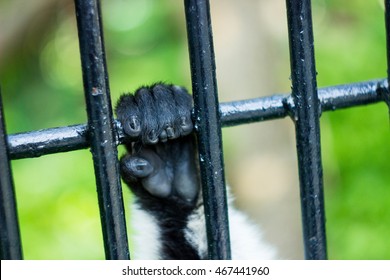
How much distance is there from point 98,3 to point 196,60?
0.59 ft

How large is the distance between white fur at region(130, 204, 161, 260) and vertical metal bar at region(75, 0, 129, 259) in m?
0.62

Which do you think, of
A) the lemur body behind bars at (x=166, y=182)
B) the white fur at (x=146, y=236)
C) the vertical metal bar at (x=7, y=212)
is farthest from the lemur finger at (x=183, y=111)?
the white fur at (x=146, y=236)

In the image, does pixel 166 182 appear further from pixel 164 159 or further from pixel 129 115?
pixel 129 115

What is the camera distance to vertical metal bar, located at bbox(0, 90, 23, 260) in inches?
34.7

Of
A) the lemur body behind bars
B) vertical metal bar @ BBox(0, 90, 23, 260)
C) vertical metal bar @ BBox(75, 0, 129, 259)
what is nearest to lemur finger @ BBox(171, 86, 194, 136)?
the lemur body behind bars

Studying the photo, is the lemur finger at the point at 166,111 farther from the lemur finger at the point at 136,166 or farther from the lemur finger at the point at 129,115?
the lemur finger at the point at 136,166

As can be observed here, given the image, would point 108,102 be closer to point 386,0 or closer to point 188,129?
point 188,129

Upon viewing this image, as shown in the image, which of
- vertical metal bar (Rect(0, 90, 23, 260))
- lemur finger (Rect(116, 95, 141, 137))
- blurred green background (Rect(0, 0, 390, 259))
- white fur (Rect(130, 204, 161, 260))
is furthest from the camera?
blurred green background (Rect(0, 0, 390, 259))

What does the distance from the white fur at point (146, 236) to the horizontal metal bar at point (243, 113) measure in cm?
60

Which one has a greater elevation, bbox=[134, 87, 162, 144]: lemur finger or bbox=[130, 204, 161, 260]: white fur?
bbox=[134, 87, 162, 144]: lemur finger

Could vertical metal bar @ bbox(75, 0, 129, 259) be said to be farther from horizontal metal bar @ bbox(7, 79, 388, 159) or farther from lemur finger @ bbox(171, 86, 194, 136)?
lemur finger @ bbox(171, 86, 194, 136)

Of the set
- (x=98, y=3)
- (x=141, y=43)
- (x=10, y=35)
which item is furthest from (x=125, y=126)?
(x=141, y=43)

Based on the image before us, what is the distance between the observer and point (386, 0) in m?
1.11
